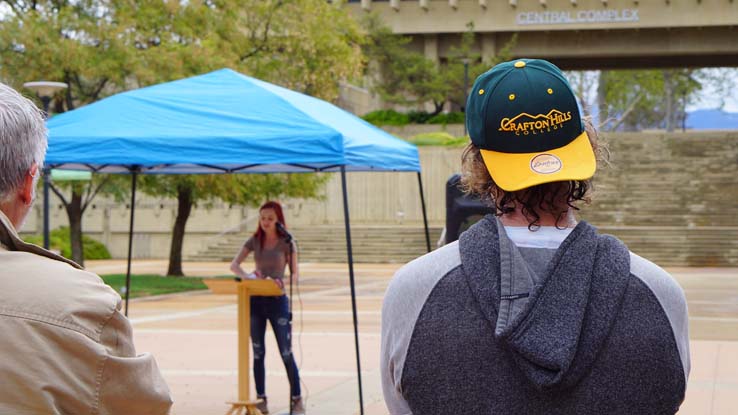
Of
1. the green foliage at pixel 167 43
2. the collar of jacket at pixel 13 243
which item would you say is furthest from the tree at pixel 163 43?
the collar of jacket at pixel 13 243

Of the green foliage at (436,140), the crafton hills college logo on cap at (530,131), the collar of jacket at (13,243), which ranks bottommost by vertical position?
the collar of jacket at (13,243)

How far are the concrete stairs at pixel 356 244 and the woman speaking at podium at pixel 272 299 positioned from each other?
26.0m

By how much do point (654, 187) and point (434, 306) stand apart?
133 ft

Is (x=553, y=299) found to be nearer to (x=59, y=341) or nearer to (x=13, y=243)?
(x=59, y=341)

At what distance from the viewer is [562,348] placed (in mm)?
2049

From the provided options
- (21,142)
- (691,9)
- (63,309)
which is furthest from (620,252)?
(691,9)

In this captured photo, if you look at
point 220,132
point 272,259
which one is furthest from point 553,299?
point 272,259

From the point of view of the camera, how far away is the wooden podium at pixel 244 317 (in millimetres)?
8281

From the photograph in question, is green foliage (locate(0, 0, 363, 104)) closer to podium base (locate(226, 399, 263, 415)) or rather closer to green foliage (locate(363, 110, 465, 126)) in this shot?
podium base (locate(226, 399, 263, 415))

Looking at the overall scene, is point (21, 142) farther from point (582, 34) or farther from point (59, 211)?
point (582, 34)

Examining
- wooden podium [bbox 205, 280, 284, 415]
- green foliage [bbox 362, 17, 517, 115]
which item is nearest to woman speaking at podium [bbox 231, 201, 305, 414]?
wooden podium [bbox 205, 280, 284, 415]

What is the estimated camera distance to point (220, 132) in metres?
8.45

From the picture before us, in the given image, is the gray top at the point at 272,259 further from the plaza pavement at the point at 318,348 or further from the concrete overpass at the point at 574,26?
the concrete overpass at the point at 574,26

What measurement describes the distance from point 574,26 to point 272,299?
41.9 m
